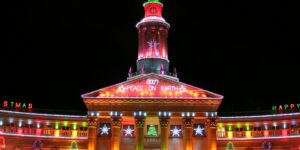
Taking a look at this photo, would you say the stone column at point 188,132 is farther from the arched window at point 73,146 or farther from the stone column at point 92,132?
the arched window at point 73,146

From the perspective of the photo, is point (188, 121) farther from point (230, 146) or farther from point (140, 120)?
point (230, 146)

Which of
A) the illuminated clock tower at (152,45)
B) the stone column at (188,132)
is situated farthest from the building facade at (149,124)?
the illuminated clock tower at (152,45)

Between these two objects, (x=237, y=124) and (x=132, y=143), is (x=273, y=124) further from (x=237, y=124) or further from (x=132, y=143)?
(x=132, y=143)

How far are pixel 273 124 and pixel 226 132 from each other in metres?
8.43

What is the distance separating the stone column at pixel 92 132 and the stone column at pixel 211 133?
744 inches

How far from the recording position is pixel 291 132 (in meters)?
70.5

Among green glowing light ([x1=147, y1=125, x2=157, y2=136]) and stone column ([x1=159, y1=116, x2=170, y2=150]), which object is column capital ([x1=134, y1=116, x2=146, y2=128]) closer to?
stone column ([x1=159, y1=116, x2=170, y2=150])

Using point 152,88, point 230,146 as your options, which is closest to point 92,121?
point 152,88

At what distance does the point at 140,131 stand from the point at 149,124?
572 centimetres

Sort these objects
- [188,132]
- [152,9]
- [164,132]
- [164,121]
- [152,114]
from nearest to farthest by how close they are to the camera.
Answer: [164,132] → [188,132] → [164,121] → [152,114] → [152,9]

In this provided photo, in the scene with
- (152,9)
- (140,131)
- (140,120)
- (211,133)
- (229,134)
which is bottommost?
(229,134)

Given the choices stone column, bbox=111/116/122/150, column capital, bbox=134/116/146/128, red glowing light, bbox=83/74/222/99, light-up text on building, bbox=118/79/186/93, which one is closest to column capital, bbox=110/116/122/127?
stone column, bbox=111/116/122/150

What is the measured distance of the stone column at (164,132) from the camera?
6681 cm

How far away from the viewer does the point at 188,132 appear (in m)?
67.9
